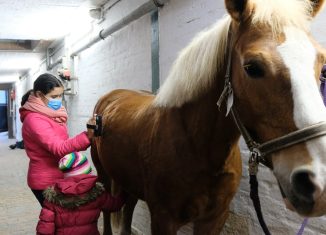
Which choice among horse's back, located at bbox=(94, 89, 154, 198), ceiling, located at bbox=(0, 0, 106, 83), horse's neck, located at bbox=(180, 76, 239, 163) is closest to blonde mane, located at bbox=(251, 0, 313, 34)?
horse's neck, located at bbox=(180, 76, 239, 163)

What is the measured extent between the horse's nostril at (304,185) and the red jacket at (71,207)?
4.57 feet

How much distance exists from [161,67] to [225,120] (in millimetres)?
1474

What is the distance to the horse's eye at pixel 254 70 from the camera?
935mm

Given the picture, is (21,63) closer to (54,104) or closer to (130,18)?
(130,18)

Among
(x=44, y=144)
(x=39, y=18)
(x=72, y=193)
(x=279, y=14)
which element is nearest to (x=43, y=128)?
(x=44, y=144)

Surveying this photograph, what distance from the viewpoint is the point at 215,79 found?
1233 millimetres

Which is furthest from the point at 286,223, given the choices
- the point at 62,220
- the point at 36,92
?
the point at 36,92

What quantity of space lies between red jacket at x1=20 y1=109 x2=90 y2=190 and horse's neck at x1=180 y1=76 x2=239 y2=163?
0.82 meters

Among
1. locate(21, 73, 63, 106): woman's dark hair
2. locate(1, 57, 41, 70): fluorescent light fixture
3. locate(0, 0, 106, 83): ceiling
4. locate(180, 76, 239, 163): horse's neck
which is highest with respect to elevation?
locate(0, 0, 106, 83): ceiling

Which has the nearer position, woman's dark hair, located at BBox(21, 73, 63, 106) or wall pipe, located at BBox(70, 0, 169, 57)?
woman's dark hair, located at BBox(21, 73, 63, 106)

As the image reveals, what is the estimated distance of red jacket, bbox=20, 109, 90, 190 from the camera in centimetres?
198

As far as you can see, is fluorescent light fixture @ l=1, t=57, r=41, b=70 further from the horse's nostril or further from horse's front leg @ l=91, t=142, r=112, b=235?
the horse's nostril

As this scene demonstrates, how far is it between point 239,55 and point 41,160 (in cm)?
157

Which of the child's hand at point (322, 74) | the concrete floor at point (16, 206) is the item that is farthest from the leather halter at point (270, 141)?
the concrete floor at point (16, 206)
